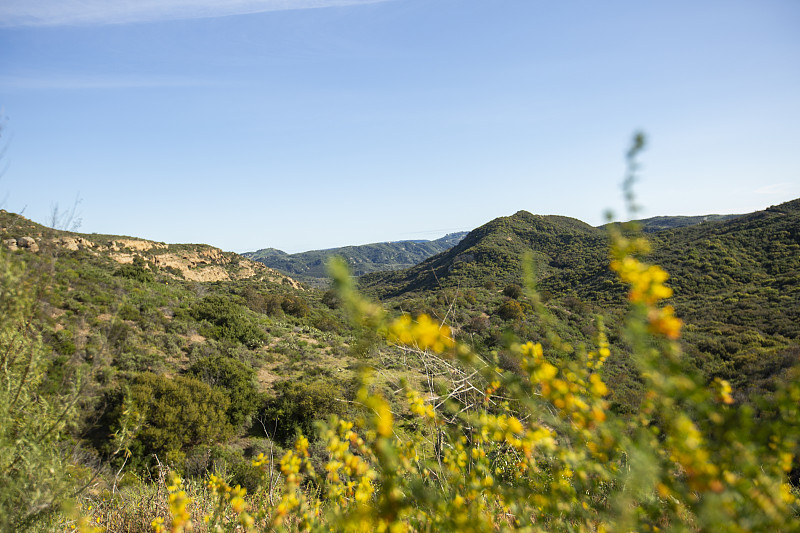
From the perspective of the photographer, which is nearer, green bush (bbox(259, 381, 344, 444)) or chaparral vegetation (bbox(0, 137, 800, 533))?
chaparral vegetation (bbox(0, 137, 800, 533))

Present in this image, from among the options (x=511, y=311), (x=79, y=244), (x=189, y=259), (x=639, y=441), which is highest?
(x=79, y=244)

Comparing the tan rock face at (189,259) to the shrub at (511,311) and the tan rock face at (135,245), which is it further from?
the shrub at (511,311)

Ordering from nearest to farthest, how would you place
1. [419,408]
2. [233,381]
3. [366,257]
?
[419,408] < [233,381] < [366,257]

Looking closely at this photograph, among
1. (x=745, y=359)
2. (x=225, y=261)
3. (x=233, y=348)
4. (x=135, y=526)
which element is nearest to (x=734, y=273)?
(x=745, y=359)

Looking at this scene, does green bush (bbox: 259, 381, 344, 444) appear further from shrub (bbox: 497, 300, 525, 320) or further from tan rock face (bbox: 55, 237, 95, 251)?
tan rock face (bbox: 55, 237, 95, 251)

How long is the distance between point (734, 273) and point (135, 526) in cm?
3288

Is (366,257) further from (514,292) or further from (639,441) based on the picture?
(639,441)

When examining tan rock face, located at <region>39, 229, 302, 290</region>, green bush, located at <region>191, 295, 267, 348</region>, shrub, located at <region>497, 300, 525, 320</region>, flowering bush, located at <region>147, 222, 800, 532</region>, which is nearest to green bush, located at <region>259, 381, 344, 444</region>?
green bush, located at <region>191, 295, 267, 348</region>

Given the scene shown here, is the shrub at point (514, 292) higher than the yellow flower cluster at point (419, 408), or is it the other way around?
the yellow flower cluster at point (419, 408)

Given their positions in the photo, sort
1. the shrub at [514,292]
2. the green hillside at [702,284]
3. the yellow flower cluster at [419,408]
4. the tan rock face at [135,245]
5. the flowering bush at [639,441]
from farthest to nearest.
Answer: the tan rock face at [135,245], the shrub at [514,292], the green hillside at [702,284], the yellow flower cluster at [419,408], the flowering bush at [639,441]

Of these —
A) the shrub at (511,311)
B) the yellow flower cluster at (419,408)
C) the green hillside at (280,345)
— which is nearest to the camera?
the yellow flower cluster at (419,408)

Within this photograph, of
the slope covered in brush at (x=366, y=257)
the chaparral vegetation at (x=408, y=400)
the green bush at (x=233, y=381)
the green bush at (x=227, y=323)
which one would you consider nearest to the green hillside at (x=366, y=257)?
the slope covered in brush at (x=366, y=257)

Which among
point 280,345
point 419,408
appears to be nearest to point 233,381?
point 280,345

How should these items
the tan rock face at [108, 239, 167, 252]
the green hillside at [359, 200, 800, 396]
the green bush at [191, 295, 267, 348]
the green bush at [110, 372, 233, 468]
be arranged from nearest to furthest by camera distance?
the green bush at [110, 372, 233, 468] → the green hillside at [359, 200, 800, 396] → the green bush at [191, 295, 267, 348] → the tan rock face at [108, 239, 167, 252]
